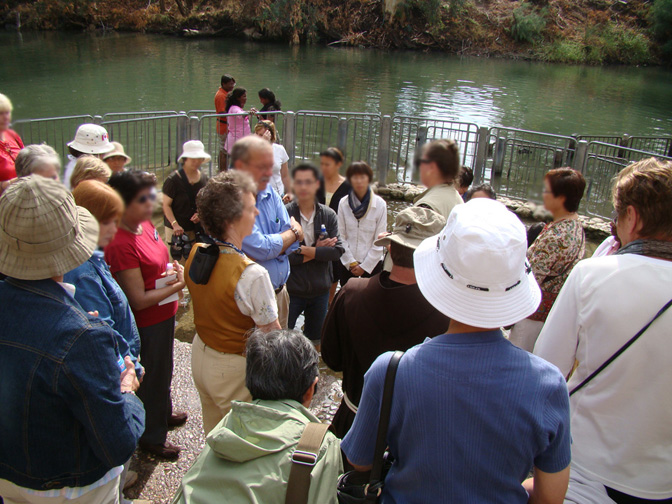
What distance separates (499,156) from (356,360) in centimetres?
759

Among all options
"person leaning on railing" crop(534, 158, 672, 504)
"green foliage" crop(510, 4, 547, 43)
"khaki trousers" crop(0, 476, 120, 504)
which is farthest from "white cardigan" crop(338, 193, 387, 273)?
"green foliage" crop(510, 4, 547, 43)

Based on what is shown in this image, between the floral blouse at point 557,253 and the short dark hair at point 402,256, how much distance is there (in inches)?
57.1

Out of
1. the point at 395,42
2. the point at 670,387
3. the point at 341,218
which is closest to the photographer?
the point at 670,387

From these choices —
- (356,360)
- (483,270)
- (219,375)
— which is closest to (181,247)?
(219,375)

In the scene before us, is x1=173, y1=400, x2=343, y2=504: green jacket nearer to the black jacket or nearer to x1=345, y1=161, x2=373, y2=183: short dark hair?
the black jacket

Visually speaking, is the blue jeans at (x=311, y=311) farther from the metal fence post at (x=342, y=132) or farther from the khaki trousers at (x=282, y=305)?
the metal fence post at (x=342, y=132)

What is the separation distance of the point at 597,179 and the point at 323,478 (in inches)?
329

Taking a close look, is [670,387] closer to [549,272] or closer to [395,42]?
[549,272]

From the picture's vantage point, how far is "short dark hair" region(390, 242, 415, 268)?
2.22 metres

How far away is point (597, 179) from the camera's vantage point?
28.0 ft

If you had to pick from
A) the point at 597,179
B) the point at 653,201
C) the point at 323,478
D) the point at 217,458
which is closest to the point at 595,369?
the point at 653,201

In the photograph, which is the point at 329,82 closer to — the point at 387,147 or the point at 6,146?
the point at 387,147

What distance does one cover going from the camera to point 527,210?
8.52 m

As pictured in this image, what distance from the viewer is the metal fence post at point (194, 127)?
8234 millimetres
